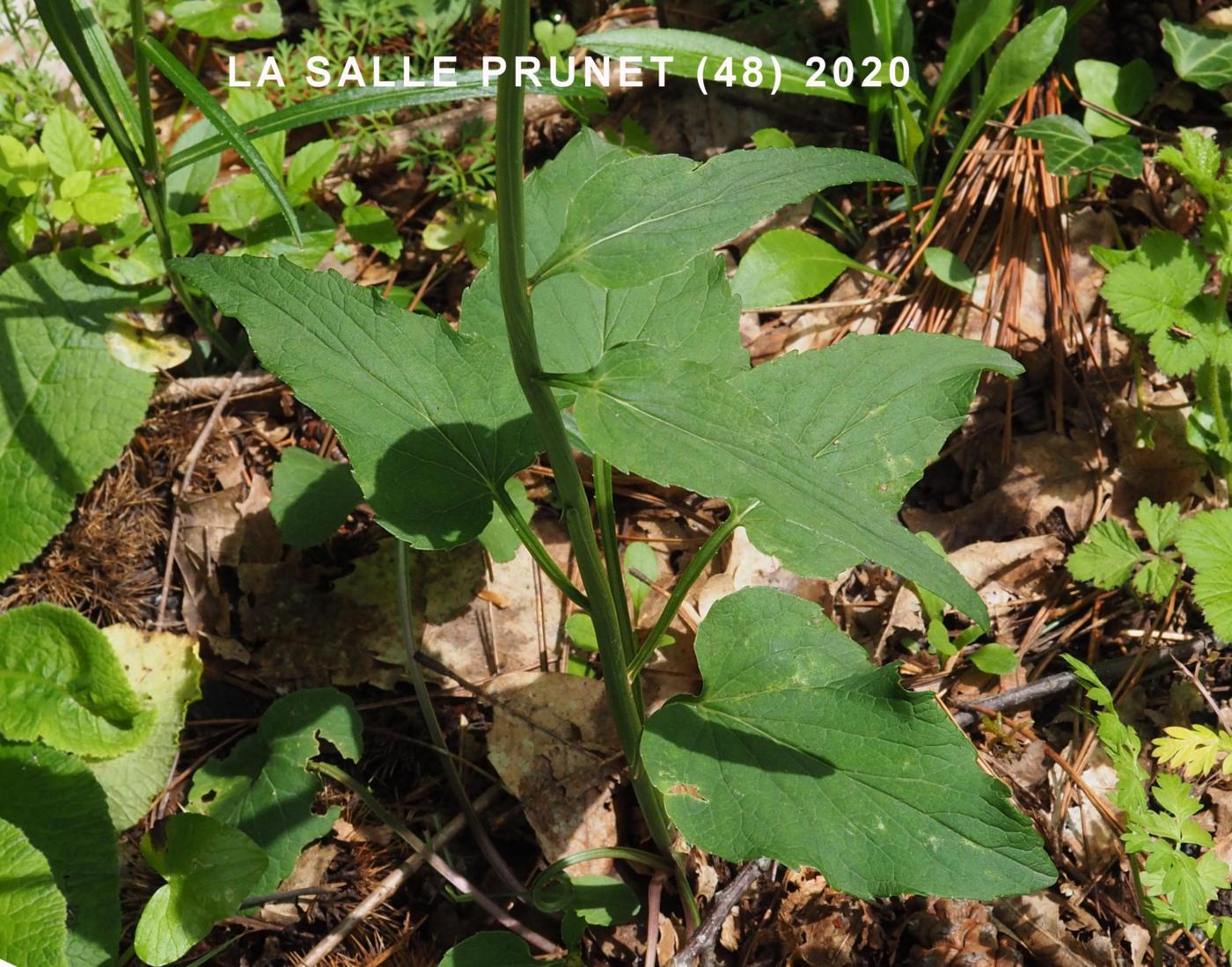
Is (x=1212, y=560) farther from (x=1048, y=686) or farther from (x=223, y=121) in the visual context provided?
(x=223, y=121)

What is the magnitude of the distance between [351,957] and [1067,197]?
2462 millimetres

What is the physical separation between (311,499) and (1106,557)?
172 cm

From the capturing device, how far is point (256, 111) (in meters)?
2.65

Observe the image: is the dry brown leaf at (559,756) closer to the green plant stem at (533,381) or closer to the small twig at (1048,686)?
the green plant stem at (533,381)

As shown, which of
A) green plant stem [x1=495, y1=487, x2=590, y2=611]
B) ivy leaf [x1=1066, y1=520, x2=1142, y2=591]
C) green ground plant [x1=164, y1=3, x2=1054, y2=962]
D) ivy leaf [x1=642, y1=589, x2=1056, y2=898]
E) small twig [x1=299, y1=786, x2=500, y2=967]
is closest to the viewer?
green ground plant [x1=164, y1=3, x2=1054, y2=962]

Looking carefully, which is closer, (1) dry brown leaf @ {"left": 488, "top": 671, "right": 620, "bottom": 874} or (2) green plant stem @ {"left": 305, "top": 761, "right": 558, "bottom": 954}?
(2) green plant stem @ {"left": 305, "top": 761, "right": 558, "bottom": 954}

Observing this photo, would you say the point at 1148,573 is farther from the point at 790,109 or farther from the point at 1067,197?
the point at 790,109

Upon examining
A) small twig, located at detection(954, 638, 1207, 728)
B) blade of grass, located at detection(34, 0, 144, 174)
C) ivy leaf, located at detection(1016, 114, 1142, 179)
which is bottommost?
small twig, located at detection(954, 638, 1207, 728)

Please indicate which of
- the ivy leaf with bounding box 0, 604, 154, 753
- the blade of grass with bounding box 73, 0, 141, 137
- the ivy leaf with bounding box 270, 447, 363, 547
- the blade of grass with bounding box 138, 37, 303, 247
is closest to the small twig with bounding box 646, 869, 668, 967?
the ivy leaf with bounding box 270, 447, 363, 547

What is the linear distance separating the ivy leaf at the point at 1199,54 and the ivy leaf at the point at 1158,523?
110 cm

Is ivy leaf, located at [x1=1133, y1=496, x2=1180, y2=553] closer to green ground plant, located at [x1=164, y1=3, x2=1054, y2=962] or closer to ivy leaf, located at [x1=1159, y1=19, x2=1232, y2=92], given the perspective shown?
green ground plant, located at [x1=164, y1=3, x2=1054, y2=962]

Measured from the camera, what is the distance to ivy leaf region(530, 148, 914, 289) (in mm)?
1170

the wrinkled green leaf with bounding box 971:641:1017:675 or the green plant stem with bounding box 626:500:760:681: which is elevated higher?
the green plant stem with bounding box 626:500:760:681

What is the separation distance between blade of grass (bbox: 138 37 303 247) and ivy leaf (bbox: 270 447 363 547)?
1.71 feet
